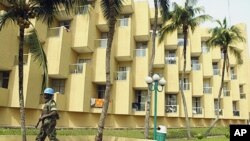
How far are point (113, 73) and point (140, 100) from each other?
198 inches

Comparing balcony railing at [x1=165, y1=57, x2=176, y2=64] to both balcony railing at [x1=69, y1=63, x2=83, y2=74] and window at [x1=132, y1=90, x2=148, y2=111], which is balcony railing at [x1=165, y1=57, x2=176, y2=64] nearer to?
window at [x1=132, y1=90, x2=148, y2=111]

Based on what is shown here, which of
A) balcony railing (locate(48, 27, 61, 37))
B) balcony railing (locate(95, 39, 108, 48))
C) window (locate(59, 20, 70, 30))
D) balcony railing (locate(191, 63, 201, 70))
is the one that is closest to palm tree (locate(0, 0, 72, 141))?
balcony railing (locate(48, 27, 61, 37))

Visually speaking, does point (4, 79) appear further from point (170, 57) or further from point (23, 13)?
point (170, 57)

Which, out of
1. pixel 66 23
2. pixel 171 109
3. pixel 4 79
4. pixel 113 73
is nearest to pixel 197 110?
pixel 171 109

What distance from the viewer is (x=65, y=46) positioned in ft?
96.7

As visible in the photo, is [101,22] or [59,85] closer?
[59,85]

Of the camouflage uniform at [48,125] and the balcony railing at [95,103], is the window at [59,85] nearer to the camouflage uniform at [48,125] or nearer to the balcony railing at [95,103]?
the balcony railing at [95,103]

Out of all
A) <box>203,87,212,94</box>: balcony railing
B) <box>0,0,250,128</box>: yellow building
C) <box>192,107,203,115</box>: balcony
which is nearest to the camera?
<box>0,0,250,128</box>: yellow building

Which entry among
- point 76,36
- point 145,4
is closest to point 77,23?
point 76,36

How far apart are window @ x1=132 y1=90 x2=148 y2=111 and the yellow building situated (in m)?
0.12

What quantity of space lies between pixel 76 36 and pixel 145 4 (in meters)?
9.39

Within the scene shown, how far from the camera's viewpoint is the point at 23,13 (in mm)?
13734

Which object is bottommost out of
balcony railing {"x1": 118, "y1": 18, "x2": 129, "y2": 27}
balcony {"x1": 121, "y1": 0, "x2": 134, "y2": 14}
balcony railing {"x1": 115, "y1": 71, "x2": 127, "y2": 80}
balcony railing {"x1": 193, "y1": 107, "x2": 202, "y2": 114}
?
balcony railing {"x1": 193, "y1": 107, "x2": 202, "y2": 114}

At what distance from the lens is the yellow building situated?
26.2 metres
